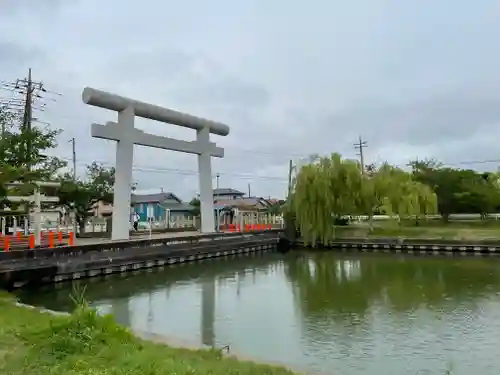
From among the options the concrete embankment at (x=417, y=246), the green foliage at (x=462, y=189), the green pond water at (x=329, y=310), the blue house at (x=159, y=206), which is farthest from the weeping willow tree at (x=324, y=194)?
the blue house at (x=159, y=206)

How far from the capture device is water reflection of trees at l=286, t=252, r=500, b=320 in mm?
11109

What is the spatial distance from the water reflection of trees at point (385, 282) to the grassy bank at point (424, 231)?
3.82 metres

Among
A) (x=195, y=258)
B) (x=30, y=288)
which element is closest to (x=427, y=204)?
(x=195, y=258)

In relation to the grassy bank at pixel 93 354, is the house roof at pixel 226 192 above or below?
above

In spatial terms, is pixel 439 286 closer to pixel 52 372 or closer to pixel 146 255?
pixel 146 255

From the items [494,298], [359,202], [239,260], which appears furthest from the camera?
Result: [359,202]

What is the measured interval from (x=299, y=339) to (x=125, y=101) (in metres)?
12.3

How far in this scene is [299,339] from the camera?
26.6 feet

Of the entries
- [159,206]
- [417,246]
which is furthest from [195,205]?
[417,246]

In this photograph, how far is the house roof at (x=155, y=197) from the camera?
147 feet

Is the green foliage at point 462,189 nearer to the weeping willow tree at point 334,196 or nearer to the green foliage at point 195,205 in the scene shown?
the weeping willow tree at point 334,196

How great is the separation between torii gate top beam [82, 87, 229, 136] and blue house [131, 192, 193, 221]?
20.3 metres

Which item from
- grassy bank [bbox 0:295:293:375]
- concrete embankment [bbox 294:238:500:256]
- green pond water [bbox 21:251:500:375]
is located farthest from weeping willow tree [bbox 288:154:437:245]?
grassy bank [bbox 0:295:293:375]

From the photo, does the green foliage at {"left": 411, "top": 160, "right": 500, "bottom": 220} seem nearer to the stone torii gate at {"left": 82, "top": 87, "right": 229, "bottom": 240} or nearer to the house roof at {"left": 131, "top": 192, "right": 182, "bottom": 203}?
the stone torii gate at {"left": 82, "top": 87, "right": 229, "bottom": 240}
